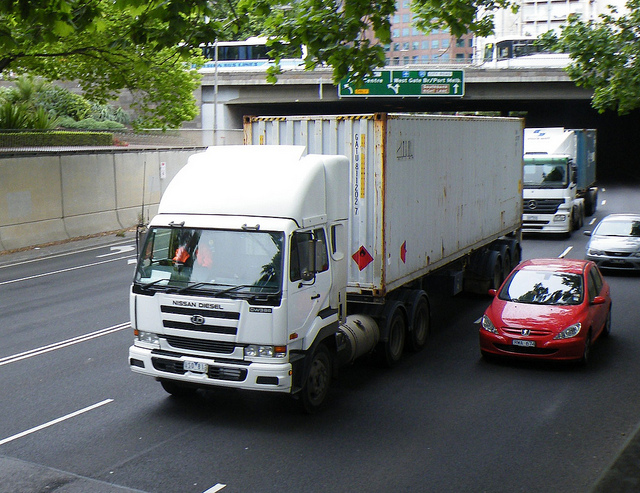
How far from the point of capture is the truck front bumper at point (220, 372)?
871 centimetres

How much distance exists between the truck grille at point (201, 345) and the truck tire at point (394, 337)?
126 inches

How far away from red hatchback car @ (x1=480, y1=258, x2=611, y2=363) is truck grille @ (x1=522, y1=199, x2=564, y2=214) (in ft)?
46.0

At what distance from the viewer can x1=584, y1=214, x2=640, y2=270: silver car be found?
64.8 ft

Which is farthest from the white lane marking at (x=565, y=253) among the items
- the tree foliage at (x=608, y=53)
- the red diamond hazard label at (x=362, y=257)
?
the red diamond hazard label at (x=362, y=257)

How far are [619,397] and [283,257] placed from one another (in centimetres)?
510

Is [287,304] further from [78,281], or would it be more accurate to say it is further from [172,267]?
[78,281]

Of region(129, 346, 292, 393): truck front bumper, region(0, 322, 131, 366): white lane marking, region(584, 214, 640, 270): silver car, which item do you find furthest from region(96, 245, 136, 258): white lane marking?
region(129, 346, 292, 393): truck front bumper

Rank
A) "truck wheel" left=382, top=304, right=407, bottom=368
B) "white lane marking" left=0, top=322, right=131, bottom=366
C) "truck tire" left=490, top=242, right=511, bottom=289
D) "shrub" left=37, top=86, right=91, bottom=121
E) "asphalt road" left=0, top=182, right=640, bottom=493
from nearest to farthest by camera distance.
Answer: "asphalt road" left=0, top=182, right=640, bottom=493 < "truck wheel" left=382, top=304, right=407, bottom=368 < "white lane marking" left=0, top=322, right=131, bottom=366 < "truck tire" left=490, top=242, right=511, bottom=289 < "shrub" left=37, top=86, right=91, bottom=121

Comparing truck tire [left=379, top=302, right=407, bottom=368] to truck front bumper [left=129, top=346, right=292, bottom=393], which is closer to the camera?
truck front bumper [left=129, top=346, right=292, bottom=393]

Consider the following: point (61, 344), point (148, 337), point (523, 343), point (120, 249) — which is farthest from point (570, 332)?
point (120, 249)

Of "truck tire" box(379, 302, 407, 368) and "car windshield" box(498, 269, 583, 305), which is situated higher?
"car windshield" box(498, 269, 583, 305)

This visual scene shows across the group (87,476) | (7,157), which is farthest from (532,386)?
(7,157)

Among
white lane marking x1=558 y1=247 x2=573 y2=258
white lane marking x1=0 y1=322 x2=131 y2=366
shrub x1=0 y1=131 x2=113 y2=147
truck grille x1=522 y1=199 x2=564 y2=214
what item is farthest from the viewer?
shrub x1=0 y1=131 x2=113 y2=147

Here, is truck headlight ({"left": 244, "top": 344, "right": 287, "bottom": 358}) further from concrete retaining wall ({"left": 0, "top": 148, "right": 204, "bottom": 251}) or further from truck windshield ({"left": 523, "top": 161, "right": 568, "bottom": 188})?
truck windshield ({"left": 523, "top": 161, "right": 568, "bottom": 188})
